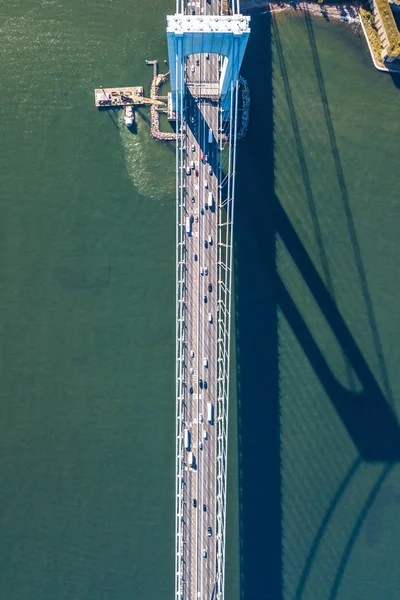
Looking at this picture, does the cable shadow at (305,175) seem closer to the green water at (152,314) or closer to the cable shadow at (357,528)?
the green water at (152,314)

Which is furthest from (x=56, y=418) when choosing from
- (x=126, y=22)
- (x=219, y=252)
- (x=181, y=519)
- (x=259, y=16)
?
(x=259, y=16)

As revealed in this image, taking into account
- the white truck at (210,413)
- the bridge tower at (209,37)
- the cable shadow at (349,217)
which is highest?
the bridge tower at (209,37)

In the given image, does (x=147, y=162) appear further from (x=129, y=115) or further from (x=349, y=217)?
(x=349, y=217)

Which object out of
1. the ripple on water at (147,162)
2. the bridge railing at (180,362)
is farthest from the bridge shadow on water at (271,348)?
the ripple on water at (147,162)

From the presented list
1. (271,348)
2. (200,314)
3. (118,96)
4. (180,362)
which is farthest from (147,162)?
(271,348)

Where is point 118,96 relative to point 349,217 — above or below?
above

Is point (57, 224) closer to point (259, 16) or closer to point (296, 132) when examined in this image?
point (296, 132)
